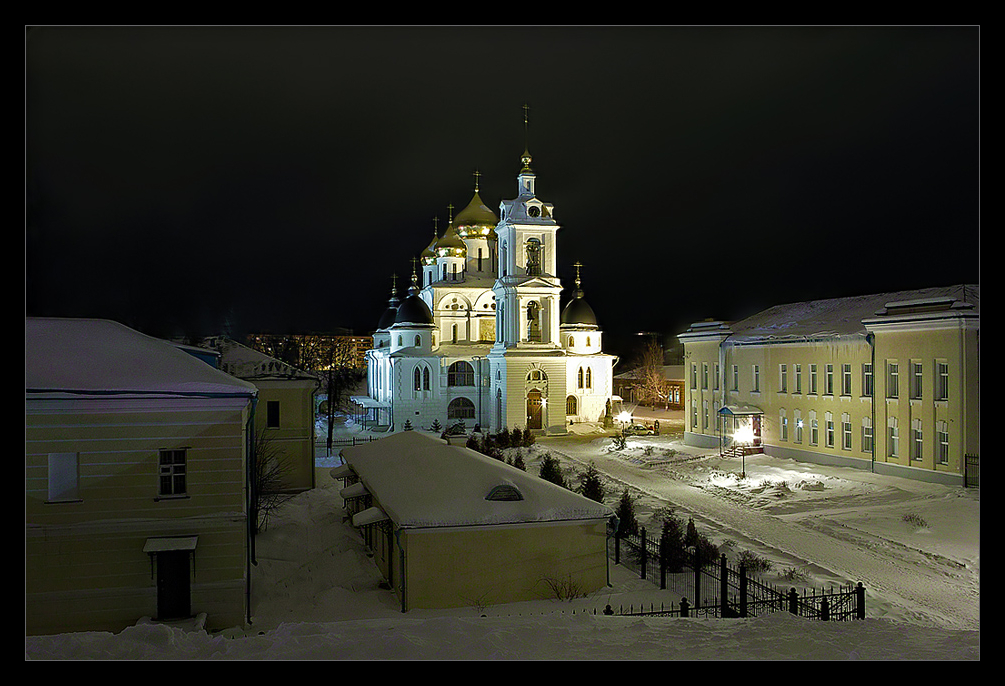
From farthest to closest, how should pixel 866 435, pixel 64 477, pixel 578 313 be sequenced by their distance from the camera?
pixel 578 313
pixel 866 435
pixel 64 477

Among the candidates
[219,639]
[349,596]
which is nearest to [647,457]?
[349,596]

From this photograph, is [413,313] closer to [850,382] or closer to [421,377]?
[421,377]

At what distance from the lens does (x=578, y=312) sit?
144 feet

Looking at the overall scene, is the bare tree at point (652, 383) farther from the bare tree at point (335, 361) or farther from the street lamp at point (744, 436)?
the street lamp at point (744, 436)

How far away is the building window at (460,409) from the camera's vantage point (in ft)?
132

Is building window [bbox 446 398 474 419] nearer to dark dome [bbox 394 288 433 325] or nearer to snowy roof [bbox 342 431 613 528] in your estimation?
dark dome [bbox 394 288 433 325]

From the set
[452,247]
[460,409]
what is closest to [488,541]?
[460,409]

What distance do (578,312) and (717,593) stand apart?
106 feet

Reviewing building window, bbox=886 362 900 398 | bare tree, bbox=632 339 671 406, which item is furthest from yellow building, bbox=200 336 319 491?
bare tree, bbox=632 339 671 406

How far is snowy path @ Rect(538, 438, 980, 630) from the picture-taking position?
40.1 ft

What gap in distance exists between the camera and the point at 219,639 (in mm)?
7551

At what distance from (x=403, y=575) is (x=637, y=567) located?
4873mm

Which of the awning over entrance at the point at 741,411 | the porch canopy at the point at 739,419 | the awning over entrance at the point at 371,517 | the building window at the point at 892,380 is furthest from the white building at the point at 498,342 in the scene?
the awning over entrance at the point at 371,517

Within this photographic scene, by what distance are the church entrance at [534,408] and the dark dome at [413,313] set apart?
25.4 ft
